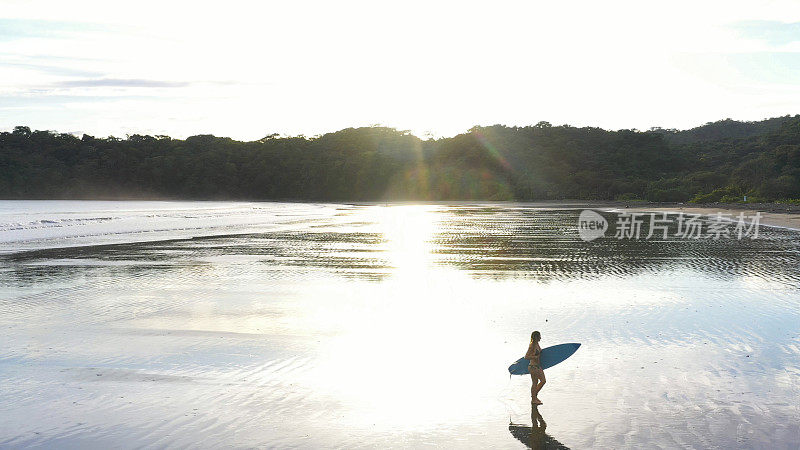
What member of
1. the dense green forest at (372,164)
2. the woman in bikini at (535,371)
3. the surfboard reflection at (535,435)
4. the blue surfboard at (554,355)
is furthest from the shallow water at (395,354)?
the dense green forest at (372,164)

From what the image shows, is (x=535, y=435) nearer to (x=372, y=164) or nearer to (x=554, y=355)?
(x=554, y=355)

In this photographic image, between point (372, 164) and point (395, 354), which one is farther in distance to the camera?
point (372, 164)

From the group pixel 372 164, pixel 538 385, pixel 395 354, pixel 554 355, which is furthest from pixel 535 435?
pixel 372 164

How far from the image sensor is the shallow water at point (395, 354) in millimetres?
6875

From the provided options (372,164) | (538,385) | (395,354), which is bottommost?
(395,354)

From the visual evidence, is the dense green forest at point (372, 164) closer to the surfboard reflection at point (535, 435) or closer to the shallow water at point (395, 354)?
the shallow water at point (395, 354)

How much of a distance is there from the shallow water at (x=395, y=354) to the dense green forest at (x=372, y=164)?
110 metres

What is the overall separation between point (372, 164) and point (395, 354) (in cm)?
15523

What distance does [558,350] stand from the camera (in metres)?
8.24

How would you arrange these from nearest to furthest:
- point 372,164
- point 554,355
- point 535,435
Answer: point 535,435, point 554,355, point 372,164

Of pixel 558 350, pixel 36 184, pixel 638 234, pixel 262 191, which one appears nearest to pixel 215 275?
pixel 558 350

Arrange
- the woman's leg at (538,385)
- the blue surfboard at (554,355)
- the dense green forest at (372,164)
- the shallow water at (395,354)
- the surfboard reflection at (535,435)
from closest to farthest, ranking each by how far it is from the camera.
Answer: the surfboard reflection at (535,435) < the shallow water at (395,354) < the woman's leg at (538,385) < the blue surfboard at (554,355) < the dense green forest at (372,164)

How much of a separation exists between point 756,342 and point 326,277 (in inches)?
431

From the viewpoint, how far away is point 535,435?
6695 millimetres
